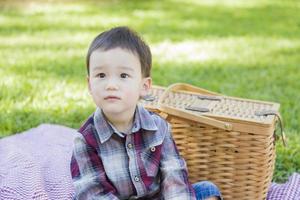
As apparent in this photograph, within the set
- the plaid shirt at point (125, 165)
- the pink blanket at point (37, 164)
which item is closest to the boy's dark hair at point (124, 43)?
the plaid shirt at point (125, 165)

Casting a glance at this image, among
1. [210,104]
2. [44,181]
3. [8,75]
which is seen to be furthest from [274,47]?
[44,181]

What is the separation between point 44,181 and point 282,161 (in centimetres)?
130

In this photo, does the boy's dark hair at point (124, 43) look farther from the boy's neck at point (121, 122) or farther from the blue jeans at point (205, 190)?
the blue jeans at point (205, 190)

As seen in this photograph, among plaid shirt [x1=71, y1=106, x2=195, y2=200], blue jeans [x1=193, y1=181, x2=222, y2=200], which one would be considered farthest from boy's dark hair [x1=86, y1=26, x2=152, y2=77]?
blue jeans [x1=193, y1=181, x2=222, y2=200]

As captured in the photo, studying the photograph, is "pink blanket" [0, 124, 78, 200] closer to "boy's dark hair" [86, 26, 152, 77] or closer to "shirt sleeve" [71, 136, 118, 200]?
"shirt sleeve" [71, 136, 118, 200]

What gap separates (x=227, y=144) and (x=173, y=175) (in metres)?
0.36

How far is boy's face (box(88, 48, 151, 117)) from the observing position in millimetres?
2389

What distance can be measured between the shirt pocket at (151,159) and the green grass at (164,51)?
3.35ft

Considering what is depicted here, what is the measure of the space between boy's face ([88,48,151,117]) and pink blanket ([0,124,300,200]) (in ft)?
1.94

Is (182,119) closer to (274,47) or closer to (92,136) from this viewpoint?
(92,136)

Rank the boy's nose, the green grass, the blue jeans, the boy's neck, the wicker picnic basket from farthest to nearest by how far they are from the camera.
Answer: the green grass
the wicker picnic basket
the blue jeans
the boy's neck
the boy's nose

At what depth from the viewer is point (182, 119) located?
9.27 ft

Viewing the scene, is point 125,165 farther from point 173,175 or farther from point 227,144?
point 227,144

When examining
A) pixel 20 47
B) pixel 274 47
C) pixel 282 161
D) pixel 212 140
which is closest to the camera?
pixel 212 140
